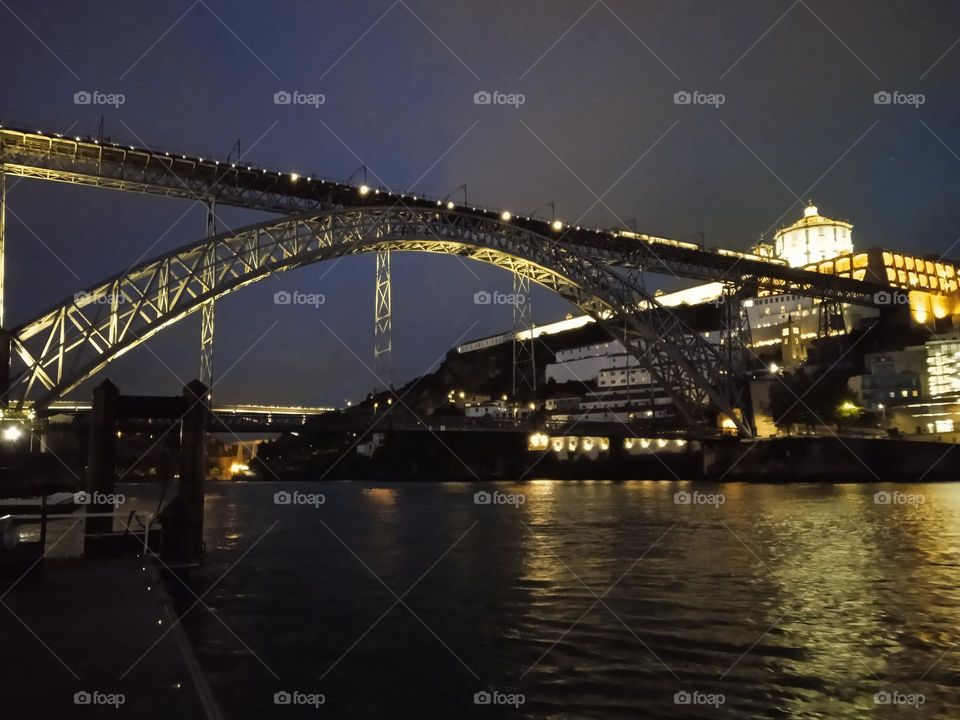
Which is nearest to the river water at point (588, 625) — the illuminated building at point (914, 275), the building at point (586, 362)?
the illuminated building at point (914, 275)

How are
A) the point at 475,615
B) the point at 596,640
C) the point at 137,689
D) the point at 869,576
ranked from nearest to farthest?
1. the point at 137,689
2. the point at 596,640
3. the point at 475,615
4. the point at 869,576

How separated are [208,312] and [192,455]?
22.8 meters

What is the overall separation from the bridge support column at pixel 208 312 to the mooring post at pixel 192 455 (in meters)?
19.3

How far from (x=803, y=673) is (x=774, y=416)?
59.6 m

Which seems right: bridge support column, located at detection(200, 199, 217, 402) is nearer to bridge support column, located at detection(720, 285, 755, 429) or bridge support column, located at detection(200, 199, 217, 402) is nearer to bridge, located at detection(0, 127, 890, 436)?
bridge, located at detection(0, 127, 890, 436)

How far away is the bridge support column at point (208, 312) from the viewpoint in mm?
33875

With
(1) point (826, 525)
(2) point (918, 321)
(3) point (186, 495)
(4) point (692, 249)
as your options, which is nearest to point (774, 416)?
(4) point (692, 249)

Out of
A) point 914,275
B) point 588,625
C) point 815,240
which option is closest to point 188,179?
point 588,625

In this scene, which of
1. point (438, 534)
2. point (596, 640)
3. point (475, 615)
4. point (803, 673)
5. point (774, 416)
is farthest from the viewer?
point (774, 416)

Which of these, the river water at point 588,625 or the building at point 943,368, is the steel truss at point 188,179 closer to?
the river water at point 588,625

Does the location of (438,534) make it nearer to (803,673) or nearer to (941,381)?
(803,673)

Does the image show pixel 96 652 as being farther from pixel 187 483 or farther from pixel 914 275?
pixel 914 275

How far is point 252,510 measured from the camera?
117 ft

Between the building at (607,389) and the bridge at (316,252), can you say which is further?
the building at (607,389)
